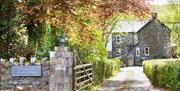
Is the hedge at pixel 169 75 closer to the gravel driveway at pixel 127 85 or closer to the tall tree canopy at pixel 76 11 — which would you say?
the gravel driveway at pixel 127 85

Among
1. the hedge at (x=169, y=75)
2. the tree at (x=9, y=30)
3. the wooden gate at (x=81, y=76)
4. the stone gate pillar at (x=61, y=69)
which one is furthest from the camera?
the tree at (x=9, y=30)

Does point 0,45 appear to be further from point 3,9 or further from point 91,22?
point 91,22

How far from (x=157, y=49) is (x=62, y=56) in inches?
2499

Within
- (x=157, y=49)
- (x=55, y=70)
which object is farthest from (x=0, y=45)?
(x=157, y=49)

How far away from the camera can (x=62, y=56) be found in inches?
716

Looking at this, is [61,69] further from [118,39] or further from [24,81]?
[118,39]

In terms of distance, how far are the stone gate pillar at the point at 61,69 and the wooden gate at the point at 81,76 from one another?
0.39 m

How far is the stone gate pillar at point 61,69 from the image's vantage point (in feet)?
59.5

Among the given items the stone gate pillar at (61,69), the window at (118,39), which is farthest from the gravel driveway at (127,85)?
the window at (118,39)

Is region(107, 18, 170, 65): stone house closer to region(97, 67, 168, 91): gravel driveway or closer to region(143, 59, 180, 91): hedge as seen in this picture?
region(97, 67, 168, 91): gravel driveway

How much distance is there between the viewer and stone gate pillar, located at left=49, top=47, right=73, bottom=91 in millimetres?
18125

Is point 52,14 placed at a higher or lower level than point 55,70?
higher

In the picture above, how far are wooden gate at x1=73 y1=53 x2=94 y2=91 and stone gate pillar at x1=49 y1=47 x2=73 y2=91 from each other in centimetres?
39

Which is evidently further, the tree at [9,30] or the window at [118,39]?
the window at [118,39]
